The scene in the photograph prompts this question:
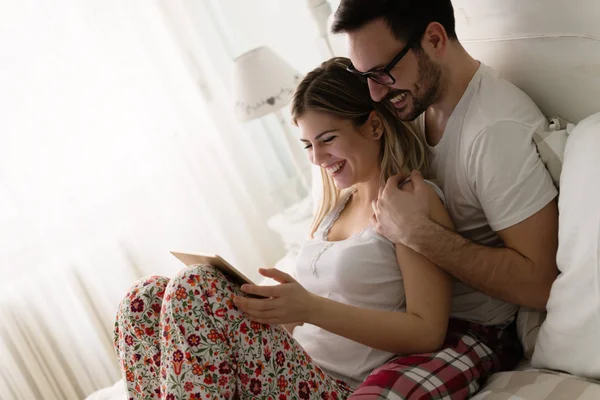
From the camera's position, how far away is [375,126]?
5.30ft

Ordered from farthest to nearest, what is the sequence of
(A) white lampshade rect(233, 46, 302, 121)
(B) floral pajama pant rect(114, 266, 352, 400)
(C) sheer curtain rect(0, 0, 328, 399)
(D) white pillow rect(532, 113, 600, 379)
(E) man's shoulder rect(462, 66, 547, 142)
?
1. (C) sheer curtain rect(0, 0, 328, 399)
2. (A) white lampshade rect(233, 46, 302, 121)
3. (E) man's shoulder rect(462, 66, 547, 142)
4. (B) floral pajama pant rect(114, 266, 352, 400)
5. (D) white pillow rect(532, 113, 600, 379)

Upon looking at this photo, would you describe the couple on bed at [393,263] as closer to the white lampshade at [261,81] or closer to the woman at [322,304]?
the woman at [322,304]

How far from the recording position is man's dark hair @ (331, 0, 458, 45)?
4.52ft

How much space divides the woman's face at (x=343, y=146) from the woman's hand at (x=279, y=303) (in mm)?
361

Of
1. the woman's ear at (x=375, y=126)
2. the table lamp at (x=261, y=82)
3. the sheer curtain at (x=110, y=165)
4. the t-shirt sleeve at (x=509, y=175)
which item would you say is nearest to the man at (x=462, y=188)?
the t-shirt sleeve at (x=509, y=175)

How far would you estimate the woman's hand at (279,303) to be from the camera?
128 cm

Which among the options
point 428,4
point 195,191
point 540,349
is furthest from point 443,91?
point 195,191

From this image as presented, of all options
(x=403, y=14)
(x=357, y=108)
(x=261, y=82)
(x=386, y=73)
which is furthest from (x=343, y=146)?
(x=261, y=82)

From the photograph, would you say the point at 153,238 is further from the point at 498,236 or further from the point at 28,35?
the point at 498,236

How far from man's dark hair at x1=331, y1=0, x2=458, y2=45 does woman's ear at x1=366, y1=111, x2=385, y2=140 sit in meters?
0.25

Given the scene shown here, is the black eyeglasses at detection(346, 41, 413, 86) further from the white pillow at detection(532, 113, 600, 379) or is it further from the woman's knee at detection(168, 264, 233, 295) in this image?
the woman's knee at detection(168, 264, 233, 295)

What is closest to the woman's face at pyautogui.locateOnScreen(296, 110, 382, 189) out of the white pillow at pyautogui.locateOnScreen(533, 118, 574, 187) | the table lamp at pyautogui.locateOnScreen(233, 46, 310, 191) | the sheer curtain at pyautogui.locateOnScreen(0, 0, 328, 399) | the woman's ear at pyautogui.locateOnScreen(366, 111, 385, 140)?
the woman's ear at pyautogui.locateOnScreen(366, 111, 385, 140)

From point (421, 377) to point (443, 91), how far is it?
0.62m

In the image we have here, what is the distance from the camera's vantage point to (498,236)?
1.45 meters
